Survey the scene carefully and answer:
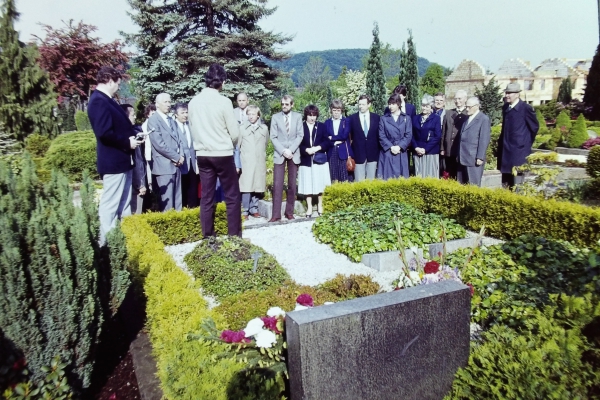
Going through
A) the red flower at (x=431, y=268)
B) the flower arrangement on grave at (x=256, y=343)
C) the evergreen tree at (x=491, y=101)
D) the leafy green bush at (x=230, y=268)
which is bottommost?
the leafy green bush at (x=230, y=268)

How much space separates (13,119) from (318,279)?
17.4 meters

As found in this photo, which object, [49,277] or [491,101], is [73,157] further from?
[491,101]

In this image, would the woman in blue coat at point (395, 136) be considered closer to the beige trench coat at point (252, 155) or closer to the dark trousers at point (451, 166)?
the dark trousers at point (451, 166)

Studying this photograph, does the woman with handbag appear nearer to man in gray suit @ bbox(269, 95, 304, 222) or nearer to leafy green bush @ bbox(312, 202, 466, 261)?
man in gray suit @ bbox(269, 95, 304, 222)

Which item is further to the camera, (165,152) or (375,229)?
(165,152)

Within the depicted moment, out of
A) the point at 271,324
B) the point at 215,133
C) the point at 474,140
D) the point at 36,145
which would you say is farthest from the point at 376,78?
the point at 271,324

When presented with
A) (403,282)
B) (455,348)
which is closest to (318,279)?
(403,282)

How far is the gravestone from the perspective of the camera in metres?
2.51

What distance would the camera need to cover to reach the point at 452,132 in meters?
8.73

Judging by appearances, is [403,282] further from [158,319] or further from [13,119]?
[13,119]

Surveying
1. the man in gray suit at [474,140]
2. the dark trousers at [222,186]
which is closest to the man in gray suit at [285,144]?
the dark trousers at [222,186]

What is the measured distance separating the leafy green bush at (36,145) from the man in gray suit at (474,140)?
50.0ft

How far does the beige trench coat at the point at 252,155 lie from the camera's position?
816cm

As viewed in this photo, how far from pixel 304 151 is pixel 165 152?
7.96 ft
